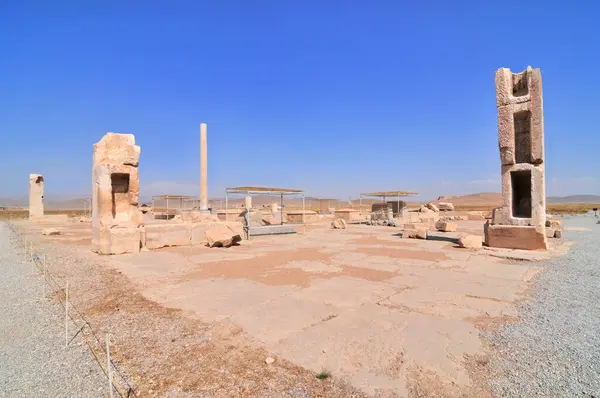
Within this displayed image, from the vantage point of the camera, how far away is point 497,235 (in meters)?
10.1

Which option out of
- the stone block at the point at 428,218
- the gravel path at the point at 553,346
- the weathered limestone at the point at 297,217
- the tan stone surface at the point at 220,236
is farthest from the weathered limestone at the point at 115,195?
the stone block at the point at 428,218

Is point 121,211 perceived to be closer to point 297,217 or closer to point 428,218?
point 297,217

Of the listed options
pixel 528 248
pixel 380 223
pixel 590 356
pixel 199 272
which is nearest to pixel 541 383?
pixel 590 356

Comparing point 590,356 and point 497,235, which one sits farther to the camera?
point 497,235

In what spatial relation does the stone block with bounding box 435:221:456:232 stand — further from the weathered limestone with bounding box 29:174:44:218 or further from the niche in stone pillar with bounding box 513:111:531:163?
the weathered limestone with bounding box 29:174:44:218

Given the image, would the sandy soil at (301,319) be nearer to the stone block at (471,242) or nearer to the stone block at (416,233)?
the stone block at (471,242)

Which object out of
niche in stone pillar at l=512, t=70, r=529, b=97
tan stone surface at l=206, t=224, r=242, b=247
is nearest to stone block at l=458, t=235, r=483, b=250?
niche in stone pillar at l=512, t=70, r=529, b=97

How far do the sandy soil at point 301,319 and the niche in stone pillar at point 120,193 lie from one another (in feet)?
7.92

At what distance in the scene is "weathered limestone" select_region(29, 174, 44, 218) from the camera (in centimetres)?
2402

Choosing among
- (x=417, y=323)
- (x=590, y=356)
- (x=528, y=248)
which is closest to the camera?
(x=590, y=356)

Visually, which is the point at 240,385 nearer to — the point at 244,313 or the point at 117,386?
the point at 117,386

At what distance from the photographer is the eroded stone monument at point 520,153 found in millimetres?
9562

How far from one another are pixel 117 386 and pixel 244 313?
1934mm

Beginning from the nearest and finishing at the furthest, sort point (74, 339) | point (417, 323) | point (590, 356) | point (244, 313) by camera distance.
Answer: point (590, 356) → point (74, 339) → point (417, 323) → point (244, 313)
